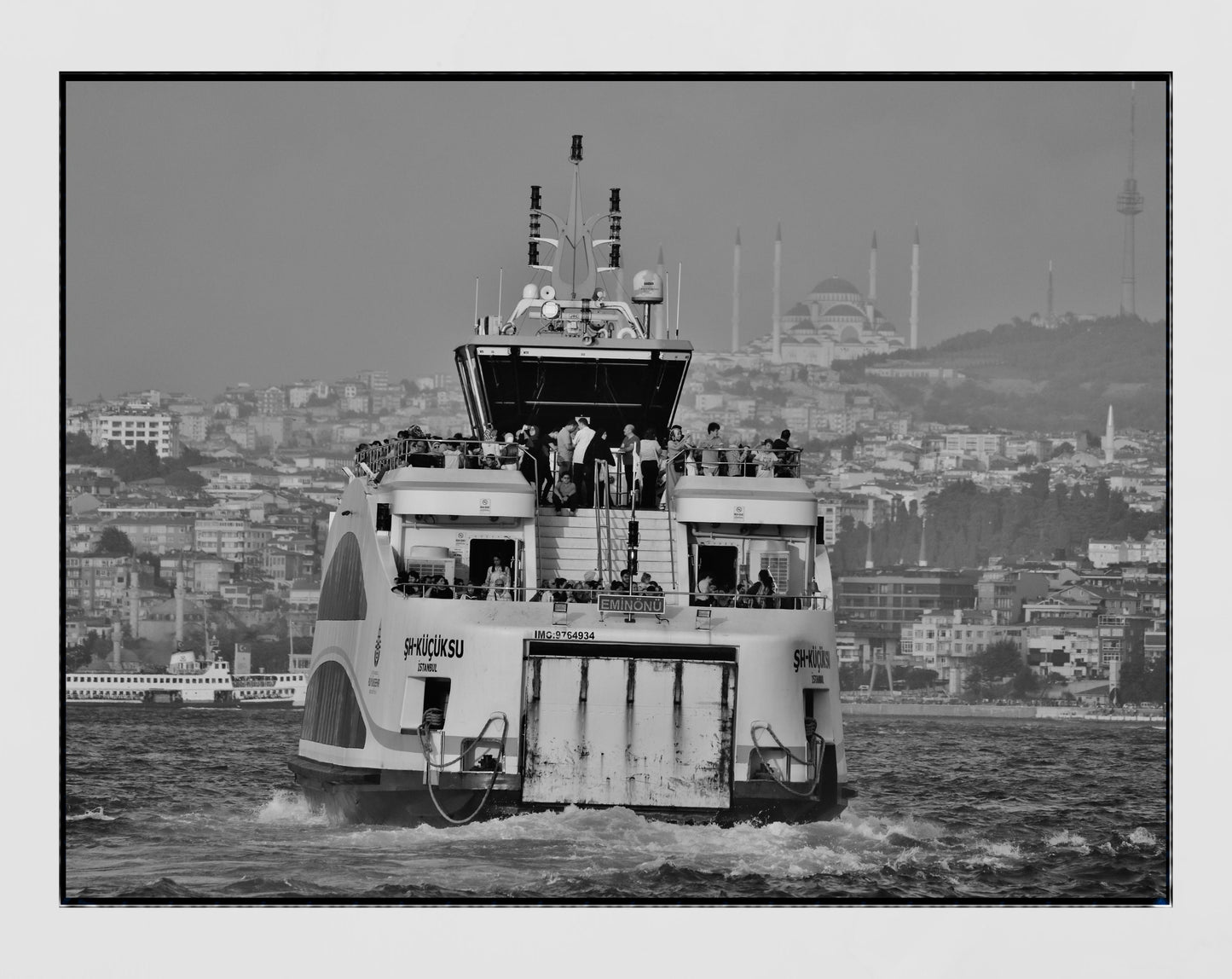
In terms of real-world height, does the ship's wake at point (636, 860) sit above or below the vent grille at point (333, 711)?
below

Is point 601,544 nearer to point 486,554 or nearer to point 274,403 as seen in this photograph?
point 486,554

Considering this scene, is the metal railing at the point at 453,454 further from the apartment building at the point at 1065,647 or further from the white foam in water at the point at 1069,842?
the apartment building at the point at 1065,647

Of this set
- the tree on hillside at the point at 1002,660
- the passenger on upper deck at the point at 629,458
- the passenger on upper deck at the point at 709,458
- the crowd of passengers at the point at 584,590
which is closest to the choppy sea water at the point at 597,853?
the crowd of passengers at the point at 584,590

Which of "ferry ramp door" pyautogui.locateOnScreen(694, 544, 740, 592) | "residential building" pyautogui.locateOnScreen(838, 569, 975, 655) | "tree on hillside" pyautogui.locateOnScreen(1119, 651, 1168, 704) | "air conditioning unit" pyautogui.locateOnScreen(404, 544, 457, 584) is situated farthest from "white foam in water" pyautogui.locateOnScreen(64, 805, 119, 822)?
"residential building" pyautogui.locateOnScreen(838, 569, 975, 655)

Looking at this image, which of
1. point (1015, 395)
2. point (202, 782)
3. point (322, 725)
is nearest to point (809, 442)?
point (1015, 395)

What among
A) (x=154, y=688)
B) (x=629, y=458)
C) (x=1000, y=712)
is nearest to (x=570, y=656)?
(x=629, y=458)

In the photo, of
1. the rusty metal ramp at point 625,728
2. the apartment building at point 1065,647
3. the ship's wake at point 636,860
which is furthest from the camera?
the apartment building at point 1065,647
